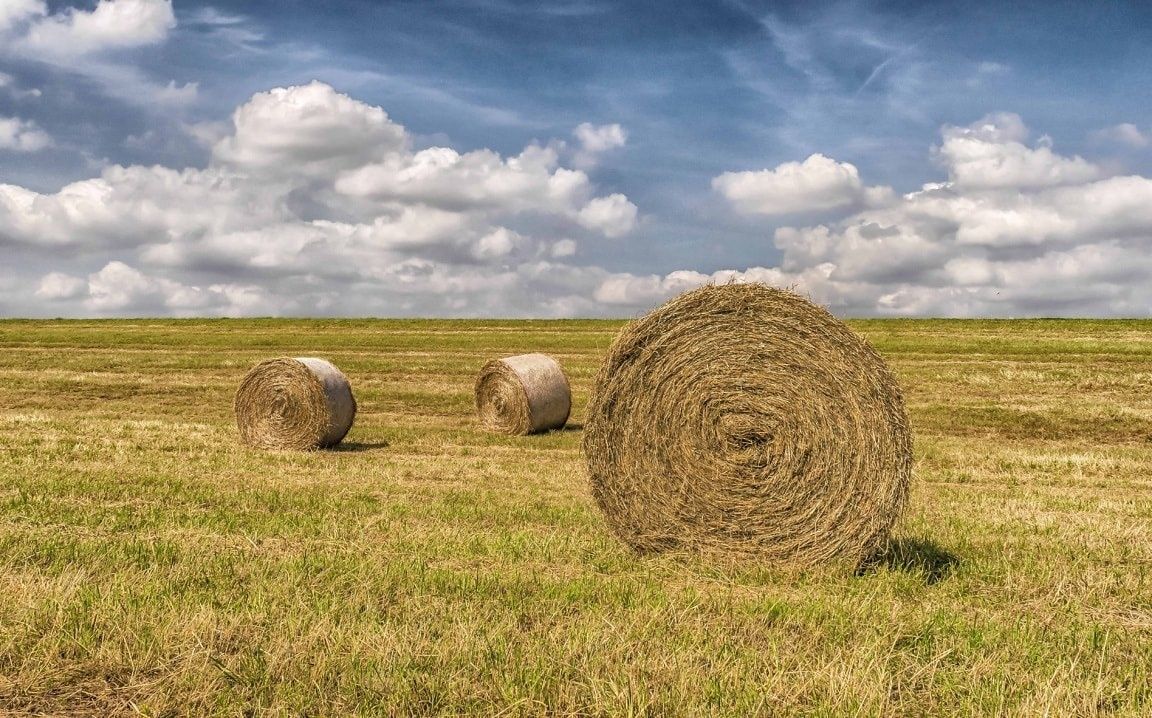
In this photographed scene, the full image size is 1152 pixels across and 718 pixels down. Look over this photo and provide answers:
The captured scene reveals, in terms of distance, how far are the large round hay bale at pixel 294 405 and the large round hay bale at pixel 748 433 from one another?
25.7 ft

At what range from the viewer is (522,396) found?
663 inches

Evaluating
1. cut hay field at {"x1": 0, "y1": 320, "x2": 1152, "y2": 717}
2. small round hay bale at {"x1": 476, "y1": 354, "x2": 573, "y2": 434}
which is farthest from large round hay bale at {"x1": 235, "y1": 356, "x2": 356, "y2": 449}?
small round hay bale at {"x1": 476, "y1": 354, "x2": 573, "y2": 434}

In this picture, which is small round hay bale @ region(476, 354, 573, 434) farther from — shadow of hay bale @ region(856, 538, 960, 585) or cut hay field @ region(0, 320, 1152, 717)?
shadow of hay bale @ region(856, 538, 960, 585)

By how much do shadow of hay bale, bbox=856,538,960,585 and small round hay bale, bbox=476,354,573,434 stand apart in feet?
32.1

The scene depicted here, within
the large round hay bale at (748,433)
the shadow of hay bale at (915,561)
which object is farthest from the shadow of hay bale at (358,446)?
the shadow of hay bale at (915,561)

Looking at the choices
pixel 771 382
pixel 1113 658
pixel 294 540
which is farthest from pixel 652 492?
pixel 1113 658

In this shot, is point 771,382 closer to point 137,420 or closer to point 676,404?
point 676,404

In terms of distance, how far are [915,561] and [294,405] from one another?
34.7 feet

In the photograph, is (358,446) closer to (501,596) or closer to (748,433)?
(748,433)

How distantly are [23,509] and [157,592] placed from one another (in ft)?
12.7

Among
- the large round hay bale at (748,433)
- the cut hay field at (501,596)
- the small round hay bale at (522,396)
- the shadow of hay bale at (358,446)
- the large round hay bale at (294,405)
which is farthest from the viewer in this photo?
the small round hay bale at (522,396)

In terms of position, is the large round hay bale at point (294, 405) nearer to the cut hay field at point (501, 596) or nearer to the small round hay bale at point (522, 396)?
the cut hay field at point (501, 596)

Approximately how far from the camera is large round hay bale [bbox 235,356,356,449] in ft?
48.0

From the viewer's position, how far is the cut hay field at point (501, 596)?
4457 mm
